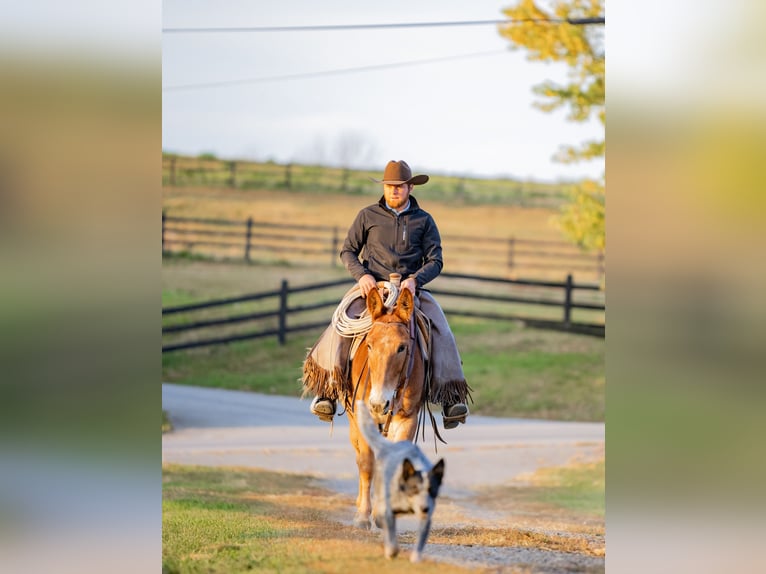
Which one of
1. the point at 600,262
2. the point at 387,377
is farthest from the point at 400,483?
the point at 600,262

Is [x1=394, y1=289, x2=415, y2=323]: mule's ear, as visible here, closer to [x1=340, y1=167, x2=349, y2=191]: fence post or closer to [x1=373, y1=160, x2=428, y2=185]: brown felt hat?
[x1=373, y1=160, x2=428, y2=185]: brown felt hat

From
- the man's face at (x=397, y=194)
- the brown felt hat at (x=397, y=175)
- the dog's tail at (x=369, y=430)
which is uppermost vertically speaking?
the brown felt hat at (x=397, y=175)

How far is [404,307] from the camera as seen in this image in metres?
6.43

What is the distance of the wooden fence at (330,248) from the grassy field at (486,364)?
40.0 inches

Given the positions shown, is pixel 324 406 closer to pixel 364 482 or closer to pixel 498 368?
pixel 364 482

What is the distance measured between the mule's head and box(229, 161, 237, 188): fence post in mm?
16663

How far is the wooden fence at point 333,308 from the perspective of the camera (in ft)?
63.1

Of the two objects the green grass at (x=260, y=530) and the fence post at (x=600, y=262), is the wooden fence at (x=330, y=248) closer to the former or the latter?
the fence post at (x=600, y=262)

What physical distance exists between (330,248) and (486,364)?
5324 millimetres

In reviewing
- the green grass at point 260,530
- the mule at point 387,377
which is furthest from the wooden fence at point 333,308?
the mule at point 387,377

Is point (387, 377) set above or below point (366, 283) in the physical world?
below
